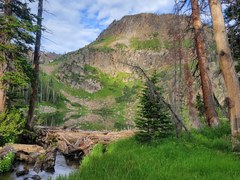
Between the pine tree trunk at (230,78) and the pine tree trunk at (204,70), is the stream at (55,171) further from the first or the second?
the pine tree trunk at (204,70)

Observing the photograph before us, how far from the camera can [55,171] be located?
16188 mm

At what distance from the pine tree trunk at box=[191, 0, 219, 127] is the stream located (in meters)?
7.71

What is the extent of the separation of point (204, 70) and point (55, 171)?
30.8 feet

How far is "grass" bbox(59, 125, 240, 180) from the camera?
7747mm

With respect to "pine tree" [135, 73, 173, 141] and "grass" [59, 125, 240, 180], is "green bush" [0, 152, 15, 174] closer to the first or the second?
"pine tree" [135, 73, 173, 141]

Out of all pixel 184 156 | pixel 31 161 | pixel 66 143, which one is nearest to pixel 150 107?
pixel 184 156

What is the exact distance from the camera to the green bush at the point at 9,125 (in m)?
18.6

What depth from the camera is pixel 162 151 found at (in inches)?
445

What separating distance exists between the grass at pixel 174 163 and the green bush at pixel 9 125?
9.46 m

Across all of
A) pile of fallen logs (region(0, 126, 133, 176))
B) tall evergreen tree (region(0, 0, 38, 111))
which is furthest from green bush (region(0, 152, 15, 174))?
tall evergreen tree (region(0, 0, 38, 111))

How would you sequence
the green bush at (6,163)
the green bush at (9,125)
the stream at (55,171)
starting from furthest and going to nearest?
the green bush at (9,125), the green bush at (6,163), the stream at (55,171)

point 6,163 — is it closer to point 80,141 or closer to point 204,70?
point 80,141

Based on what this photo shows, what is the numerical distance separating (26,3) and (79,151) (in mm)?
11752

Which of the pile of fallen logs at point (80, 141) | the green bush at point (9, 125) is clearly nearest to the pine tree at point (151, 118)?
the pile of fallen logs at point (80, 141)
